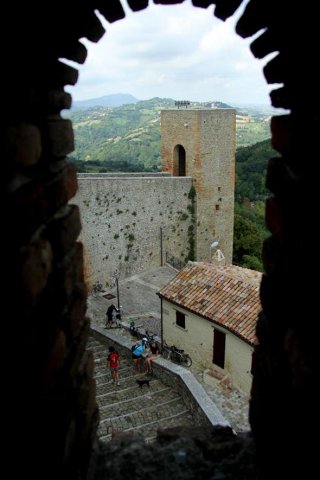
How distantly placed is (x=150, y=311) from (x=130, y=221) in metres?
4.32

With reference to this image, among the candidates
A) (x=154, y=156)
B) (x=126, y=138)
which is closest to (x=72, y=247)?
(x=154, y=156)

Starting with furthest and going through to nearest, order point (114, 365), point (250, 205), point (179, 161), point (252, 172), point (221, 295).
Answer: point (252, 172) < point (250, 205) < point (179, 161) < point (221, 295) < point (114, 365)

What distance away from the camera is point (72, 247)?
2.30 metres

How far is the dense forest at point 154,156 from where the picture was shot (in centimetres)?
2619

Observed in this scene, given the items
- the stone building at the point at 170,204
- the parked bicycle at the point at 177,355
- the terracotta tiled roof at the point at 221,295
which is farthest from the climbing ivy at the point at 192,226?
the parked bicycle at the point at 177,355

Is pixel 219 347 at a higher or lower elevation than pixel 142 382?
lower

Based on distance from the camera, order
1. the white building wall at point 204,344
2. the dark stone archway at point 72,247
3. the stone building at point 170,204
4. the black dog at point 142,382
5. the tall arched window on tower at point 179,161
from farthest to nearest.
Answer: the tall arched window on tower at point 179,161, the stone building at point 170,204, the white building wall at point 204,344, the black dog at point 142,382, the dark stone archway at point 72,247

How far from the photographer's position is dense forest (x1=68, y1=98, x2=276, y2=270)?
2619cm

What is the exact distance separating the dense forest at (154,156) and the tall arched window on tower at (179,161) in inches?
217

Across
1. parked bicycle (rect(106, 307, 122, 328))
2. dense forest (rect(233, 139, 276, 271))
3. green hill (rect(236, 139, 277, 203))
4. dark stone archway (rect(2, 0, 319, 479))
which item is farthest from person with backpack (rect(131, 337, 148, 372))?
green hill (rect(236, 139, 277, 203))

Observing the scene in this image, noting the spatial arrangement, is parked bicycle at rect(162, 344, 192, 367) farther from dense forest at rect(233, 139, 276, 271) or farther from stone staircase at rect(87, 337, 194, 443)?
dense forest at rect(233, 139, 276, 271)

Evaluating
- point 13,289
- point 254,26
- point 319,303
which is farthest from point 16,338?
point 254,26

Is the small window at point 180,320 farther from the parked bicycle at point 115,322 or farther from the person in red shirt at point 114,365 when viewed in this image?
the person in red shirt at point 114,365

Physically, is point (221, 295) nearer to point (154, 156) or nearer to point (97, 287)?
point (97, 287)
